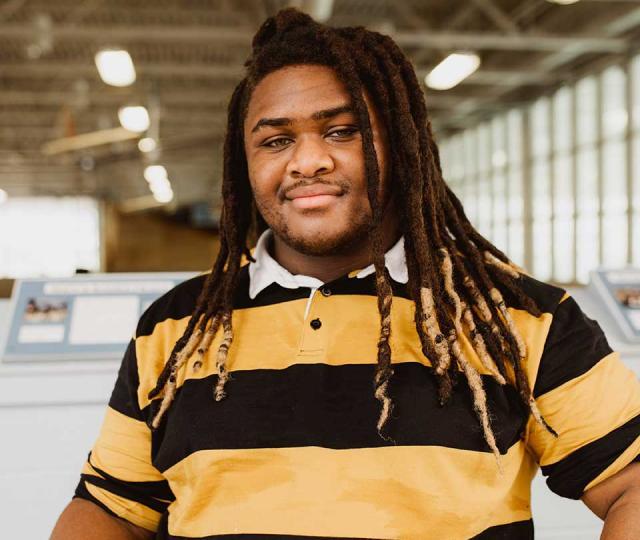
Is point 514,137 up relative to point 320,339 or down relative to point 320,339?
up

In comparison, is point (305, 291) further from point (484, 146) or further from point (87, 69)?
point (484, 146)

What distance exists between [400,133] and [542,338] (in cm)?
44

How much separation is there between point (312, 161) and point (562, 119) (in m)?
11.3

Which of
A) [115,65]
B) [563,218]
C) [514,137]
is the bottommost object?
[563,218]

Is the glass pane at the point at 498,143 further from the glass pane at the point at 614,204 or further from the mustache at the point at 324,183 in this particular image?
the mustache at the point at 324,183

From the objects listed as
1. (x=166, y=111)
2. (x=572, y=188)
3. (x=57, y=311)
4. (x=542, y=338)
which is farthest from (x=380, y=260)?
(x=166, y=111)

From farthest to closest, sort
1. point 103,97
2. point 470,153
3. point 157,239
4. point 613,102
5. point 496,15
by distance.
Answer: point 157,239
point 470,153
point 103,97
point 613,102
point 496,15

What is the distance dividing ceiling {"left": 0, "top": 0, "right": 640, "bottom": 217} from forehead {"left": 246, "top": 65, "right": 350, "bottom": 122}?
412cm

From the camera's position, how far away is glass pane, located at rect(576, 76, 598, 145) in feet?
35.0

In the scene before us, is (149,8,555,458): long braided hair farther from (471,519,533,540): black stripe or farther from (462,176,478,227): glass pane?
(462,176,478,227): glass pane

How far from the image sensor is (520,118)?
12867mm

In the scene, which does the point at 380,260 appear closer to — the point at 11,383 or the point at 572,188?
the point at 11,383

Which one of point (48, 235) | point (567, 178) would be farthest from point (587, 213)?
point (48, 235)

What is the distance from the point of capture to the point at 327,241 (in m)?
1.28
